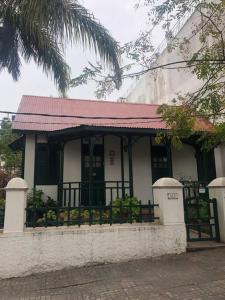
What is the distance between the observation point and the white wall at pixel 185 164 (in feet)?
35.5

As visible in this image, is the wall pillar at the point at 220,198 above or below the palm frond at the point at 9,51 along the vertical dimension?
below

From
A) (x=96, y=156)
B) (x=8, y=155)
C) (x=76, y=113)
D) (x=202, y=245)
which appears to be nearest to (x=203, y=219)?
(x=202, y=245)

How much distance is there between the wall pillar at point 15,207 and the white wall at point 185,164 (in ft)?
22.8

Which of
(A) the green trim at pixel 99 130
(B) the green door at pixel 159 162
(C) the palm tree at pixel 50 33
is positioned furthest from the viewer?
(B) the green door at pixel 159 162

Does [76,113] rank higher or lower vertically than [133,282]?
higher

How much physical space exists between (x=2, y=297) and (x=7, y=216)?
152 cm

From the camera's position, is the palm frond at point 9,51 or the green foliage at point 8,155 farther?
the green foliage at point 8,155

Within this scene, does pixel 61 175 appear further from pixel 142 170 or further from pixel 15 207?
pixel 15 207

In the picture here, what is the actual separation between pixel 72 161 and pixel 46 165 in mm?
967

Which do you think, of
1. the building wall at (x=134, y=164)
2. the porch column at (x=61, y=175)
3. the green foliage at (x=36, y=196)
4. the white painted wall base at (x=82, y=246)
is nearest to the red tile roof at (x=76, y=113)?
the building wall at (x=134, y=164)

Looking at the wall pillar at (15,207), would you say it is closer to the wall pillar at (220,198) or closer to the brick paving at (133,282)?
the brick paving at (133,282)

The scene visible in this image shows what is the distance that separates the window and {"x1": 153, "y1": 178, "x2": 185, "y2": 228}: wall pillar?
468 cm

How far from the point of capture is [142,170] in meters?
10.5

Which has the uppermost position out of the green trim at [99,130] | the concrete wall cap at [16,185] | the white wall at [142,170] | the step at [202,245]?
the green trim at [99,130]
